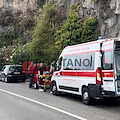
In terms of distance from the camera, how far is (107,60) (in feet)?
27.4

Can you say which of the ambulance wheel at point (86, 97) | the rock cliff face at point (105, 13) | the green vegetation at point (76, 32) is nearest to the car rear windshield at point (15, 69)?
the green vegetation at point (76, 32)

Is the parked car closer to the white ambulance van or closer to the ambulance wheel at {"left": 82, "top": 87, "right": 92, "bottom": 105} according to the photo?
the white ambulance van

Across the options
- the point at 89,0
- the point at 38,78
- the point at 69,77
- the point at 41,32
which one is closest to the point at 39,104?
the point at 69,77

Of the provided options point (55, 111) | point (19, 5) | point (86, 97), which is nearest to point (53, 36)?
point (86, 97)

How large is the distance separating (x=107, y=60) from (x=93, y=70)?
2.46 ft

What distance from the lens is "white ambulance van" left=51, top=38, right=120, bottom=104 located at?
814cm

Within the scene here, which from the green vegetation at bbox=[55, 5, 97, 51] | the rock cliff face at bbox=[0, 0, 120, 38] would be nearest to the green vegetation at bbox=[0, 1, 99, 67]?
the green vegetation at bbox=[55, 5, 97, 51]

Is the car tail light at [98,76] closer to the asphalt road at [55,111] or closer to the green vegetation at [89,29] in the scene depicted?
the asphalt road at [55,111]

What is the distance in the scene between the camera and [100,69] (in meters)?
8.56

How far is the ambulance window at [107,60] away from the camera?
8.17 m

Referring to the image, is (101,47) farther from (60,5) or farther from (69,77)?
(60,5)

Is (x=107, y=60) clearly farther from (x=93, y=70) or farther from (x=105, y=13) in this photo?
(x=105, y=13)

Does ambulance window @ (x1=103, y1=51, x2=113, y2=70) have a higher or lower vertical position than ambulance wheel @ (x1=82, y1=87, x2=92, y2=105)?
higher

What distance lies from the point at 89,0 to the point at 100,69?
52.3 feet
